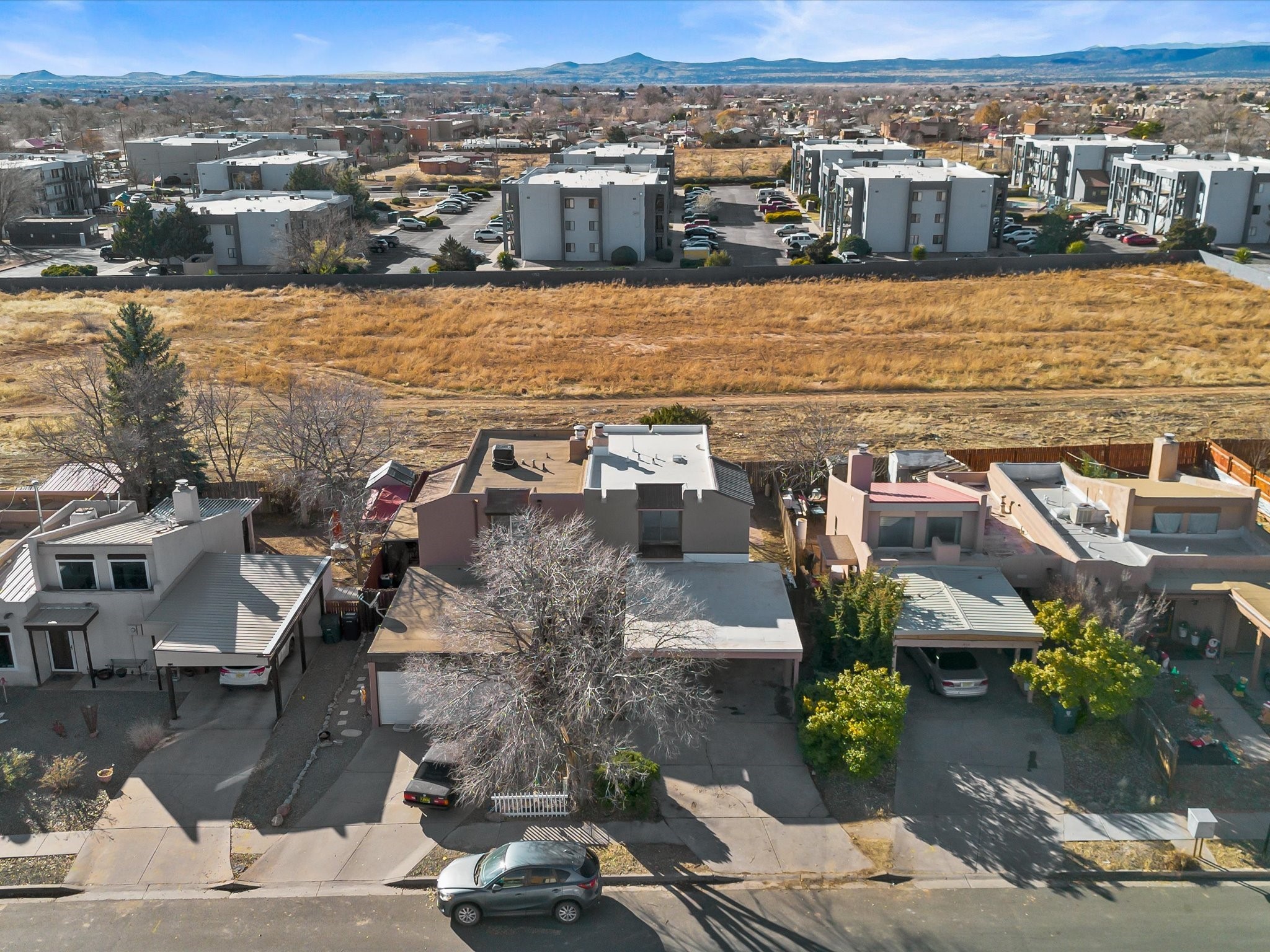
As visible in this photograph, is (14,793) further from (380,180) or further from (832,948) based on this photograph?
(380,180)

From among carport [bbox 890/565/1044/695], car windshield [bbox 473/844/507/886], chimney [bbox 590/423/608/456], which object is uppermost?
chimney [bbox 590/423/608/456]

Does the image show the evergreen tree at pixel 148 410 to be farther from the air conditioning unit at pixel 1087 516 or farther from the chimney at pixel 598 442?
the air conditioning unit at pixel 1087 516

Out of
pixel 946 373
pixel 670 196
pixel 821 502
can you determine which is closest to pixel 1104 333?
pixel 946 373

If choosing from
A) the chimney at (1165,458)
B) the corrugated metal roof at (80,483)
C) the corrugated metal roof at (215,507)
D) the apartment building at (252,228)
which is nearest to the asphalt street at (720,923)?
the corrugated metal roof at (215,507)

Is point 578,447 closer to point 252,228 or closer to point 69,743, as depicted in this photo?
point 69,743

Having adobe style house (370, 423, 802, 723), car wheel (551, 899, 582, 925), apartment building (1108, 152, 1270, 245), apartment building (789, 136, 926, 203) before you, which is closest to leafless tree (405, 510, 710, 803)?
adobe style house (370, 423, 802, 723)

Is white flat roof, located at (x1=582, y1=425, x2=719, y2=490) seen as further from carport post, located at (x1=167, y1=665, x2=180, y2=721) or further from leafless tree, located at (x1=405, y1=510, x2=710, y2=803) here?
carport post, located at (x1=167, y1=665, x2=180, y2=721)
